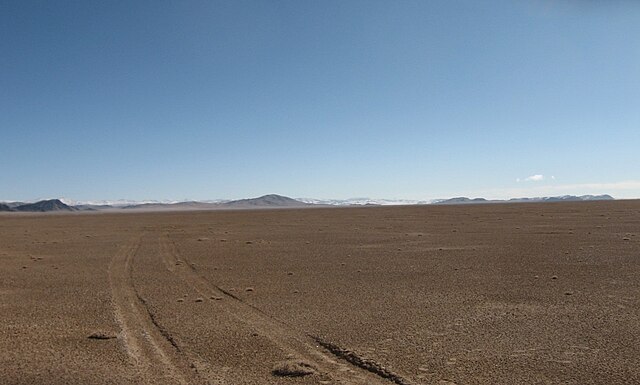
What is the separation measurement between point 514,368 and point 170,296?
656 centimetres

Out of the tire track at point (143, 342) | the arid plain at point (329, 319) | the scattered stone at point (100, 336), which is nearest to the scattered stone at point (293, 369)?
the arid plain at point (329, 319)

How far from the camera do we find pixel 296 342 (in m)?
7.08

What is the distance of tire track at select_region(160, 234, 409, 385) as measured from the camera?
5715mm

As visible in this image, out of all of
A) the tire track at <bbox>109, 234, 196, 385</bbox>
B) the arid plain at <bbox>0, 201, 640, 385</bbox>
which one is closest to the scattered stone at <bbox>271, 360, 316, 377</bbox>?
the arid plain at <bbox>0, 201, 640, 385</bbox>

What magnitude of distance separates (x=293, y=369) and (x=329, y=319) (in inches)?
97.7

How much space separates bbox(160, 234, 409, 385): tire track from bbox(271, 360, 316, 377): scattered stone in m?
0.11

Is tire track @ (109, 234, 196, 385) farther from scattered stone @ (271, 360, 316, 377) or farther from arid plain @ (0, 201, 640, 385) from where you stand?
scattered stone @ (271, 360, 316, 377)

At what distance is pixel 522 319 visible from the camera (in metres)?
8.12

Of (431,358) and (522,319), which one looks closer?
(431,358)

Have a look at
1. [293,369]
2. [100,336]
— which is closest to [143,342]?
[100,336]

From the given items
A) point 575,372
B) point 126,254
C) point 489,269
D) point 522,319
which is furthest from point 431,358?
point 126,254

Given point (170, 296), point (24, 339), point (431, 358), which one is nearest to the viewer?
point (431, 358)

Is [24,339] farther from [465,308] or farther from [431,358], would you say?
[465,308]

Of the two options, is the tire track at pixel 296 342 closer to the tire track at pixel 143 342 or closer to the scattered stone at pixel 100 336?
the tire track at pixel 143 342
